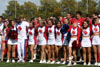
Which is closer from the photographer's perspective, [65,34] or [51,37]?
[65,34]

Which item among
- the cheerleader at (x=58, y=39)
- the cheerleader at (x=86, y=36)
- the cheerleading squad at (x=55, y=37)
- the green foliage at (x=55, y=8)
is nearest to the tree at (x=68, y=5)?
the green foliage at (x=55, y=8)

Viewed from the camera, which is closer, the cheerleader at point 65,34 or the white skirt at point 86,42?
the white skirt at point 86,42

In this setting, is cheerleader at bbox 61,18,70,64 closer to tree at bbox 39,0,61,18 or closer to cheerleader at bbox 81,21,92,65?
cheerleader at bbox 81,21,92,65

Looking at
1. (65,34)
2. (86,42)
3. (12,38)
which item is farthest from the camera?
(12,38)

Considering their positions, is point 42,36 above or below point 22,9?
below

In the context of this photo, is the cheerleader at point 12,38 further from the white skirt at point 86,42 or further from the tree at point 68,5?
the tree at point 68,5

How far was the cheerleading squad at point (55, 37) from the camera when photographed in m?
10.6

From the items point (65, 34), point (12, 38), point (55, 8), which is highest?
point (55, 8)

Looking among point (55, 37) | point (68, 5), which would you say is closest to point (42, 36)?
point (55, 37)

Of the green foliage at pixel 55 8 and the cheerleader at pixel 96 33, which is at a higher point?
the green foliage at pixel 55 8

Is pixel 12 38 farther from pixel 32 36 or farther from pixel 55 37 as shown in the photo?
pixel 55 37

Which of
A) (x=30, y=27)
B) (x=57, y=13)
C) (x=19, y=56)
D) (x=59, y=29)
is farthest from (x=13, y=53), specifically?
(x=57, y=13)

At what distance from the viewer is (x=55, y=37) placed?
38.4 ft

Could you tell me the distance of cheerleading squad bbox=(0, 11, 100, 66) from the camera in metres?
10.6
